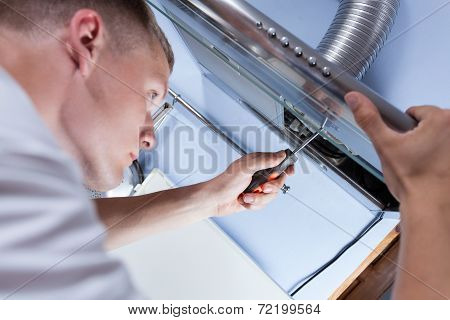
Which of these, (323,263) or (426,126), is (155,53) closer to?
(426,126)

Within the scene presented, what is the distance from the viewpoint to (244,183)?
72cm

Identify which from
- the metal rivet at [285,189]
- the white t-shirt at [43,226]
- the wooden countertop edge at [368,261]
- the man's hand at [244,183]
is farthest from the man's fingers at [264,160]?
the white t-shirt at [43,226]

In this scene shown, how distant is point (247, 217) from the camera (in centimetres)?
96

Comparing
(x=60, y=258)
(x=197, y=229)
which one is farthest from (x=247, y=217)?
(x=60, y=258)

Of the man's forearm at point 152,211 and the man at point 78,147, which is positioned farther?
the man's forearm at point 152,211

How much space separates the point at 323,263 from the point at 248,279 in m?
0.18

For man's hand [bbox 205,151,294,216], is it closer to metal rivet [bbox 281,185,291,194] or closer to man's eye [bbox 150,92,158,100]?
metal rivet [bbox 281,185,291,194]

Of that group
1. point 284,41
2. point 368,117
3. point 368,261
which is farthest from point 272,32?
point 368,261

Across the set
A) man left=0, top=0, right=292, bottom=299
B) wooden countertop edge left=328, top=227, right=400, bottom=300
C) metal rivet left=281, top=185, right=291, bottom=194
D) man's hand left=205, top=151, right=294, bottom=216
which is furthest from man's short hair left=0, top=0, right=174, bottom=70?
wooden countertop edge left=328, top=227, right=400, bottom=300

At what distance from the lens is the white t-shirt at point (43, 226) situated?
0.25m

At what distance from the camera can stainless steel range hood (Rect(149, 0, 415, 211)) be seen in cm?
45

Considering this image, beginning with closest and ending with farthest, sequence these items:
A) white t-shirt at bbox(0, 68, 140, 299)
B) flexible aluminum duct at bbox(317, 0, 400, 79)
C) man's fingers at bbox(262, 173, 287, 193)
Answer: white t-shirt at bbox(0, 68, 140, 299), flexible aluminum duct at bbox(317, 0, 400, 79), man's fingers at bbox(262, 173, 287, 193)

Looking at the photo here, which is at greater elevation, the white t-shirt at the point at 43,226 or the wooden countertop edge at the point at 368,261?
the white t-shirt at the point at 43,226

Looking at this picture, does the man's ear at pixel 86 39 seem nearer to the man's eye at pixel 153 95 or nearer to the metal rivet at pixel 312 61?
the man's eye at pixel 153 95
